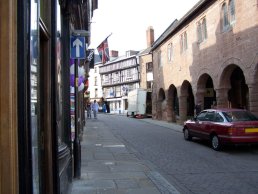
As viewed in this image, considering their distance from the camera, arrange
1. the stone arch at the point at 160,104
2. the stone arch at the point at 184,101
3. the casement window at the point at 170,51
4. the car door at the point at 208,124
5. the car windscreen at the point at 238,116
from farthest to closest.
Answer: the stone arch at the point at 160,104, the casement window at the point at 170,51, the stone arch at the point at 184,101, the car door at the point at 208,124, the car windscreen at the point at 238,116

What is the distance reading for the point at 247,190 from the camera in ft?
28.6

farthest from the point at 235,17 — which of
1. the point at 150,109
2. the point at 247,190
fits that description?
the point at 150,109

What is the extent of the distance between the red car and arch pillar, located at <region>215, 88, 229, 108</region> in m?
4.73

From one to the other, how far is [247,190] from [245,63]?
11364mm

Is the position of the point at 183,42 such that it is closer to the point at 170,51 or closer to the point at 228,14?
the point at 170,51

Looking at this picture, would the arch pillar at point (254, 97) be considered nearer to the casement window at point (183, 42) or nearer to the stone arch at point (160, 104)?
the casement window at point (183, 42)

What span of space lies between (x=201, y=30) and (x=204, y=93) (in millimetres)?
4067

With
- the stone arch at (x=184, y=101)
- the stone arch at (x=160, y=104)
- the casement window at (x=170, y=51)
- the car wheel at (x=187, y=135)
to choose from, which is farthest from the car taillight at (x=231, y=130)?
the stone arch at (x=160, y=104)

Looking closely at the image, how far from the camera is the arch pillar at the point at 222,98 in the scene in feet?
73.7

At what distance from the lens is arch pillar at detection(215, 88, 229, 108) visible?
22.5 metres

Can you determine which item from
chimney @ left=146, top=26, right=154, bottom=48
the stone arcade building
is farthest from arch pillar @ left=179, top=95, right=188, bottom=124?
chimney @ left=146, top=26, right=154, bottom=48

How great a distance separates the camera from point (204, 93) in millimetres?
27469

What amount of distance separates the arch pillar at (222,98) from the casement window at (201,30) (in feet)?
14.2

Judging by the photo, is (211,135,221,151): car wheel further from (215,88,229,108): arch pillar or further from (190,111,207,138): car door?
(215,88,229,108): arch pillar
